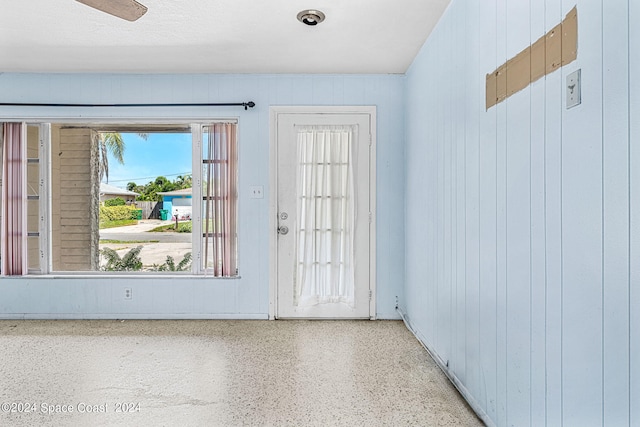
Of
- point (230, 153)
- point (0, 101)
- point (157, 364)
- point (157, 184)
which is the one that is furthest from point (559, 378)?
point (0, 101)

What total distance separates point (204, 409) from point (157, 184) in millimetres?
2481

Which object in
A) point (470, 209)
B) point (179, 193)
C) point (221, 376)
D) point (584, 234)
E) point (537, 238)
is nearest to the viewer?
point (584, 234)

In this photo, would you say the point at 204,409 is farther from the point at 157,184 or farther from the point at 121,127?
the point at 121,127

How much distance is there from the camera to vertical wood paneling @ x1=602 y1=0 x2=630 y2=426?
3.47 feet

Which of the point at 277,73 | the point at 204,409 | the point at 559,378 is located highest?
the point at 277,73

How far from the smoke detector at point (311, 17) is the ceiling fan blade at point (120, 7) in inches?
39.8

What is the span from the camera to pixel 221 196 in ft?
12.3

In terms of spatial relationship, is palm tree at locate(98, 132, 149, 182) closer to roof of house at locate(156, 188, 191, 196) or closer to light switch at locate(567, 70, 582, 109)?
roof of house at locate(156, 188, 191, 196)

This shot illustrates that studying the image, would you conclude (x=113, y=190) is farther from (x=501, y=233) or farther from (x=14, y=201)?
(x=501, y=233)

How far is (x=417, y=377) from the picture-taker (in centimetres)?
249

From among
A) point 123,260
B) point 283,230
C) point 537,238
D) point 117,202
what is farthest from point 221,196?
point 537,238

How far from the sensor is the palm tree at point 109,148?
13.0 ft

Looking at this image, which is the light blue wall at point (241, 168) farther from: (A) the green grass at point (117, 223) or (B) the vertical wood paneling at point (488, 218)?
(B) the vertical wood paneling at point (488, 218)

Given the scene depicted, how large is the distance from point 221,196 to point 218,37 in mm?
1458
